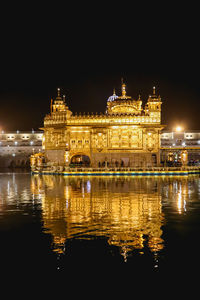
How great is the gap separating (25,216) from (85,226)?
410 centimetres

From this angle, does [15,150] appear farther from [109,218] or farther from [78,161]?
[109,218]

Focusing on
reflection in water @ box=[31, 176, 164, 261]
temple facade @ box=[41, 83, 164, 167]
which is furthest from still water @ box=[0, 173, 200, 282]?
temple facade @ box=[41, 83, 164, 167]

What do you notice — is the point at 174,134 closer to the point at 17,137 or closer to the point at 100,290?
the point at 17,137

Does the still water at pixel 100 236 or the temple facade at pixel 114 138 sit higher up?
the temple facade at pixel 114 138

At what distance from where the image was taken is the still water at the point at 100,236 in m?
11.3

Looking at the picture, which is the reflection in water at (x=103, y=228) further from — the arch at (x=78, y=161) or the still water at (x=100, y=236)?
the arch at (x=78, y=161)

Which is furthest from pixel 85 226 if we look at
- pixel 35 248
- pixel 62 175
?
pixel 62 175

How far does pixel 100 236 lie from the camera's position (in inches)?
558

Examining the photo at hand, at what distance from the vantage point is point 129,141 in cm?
5734

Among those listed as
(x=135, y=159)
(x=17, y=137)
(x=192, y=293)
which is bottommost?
(x=192, y=293)

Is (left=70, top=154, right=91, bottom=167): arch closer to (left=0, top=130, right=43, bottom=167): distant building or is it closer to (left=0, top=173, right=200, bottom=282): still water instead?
(left=0, top=130, right=43, bottom=167): distant building

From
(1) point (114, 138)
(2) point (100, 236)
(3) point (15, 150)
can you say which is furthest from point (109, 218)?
(3) point (15, 150)

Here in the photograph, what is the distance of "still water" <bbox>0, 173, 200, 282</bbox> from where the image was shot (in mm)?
11273

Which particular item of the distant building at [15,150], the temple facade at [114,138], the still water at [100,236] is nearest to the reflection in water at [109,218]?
the still water at [100,236]
